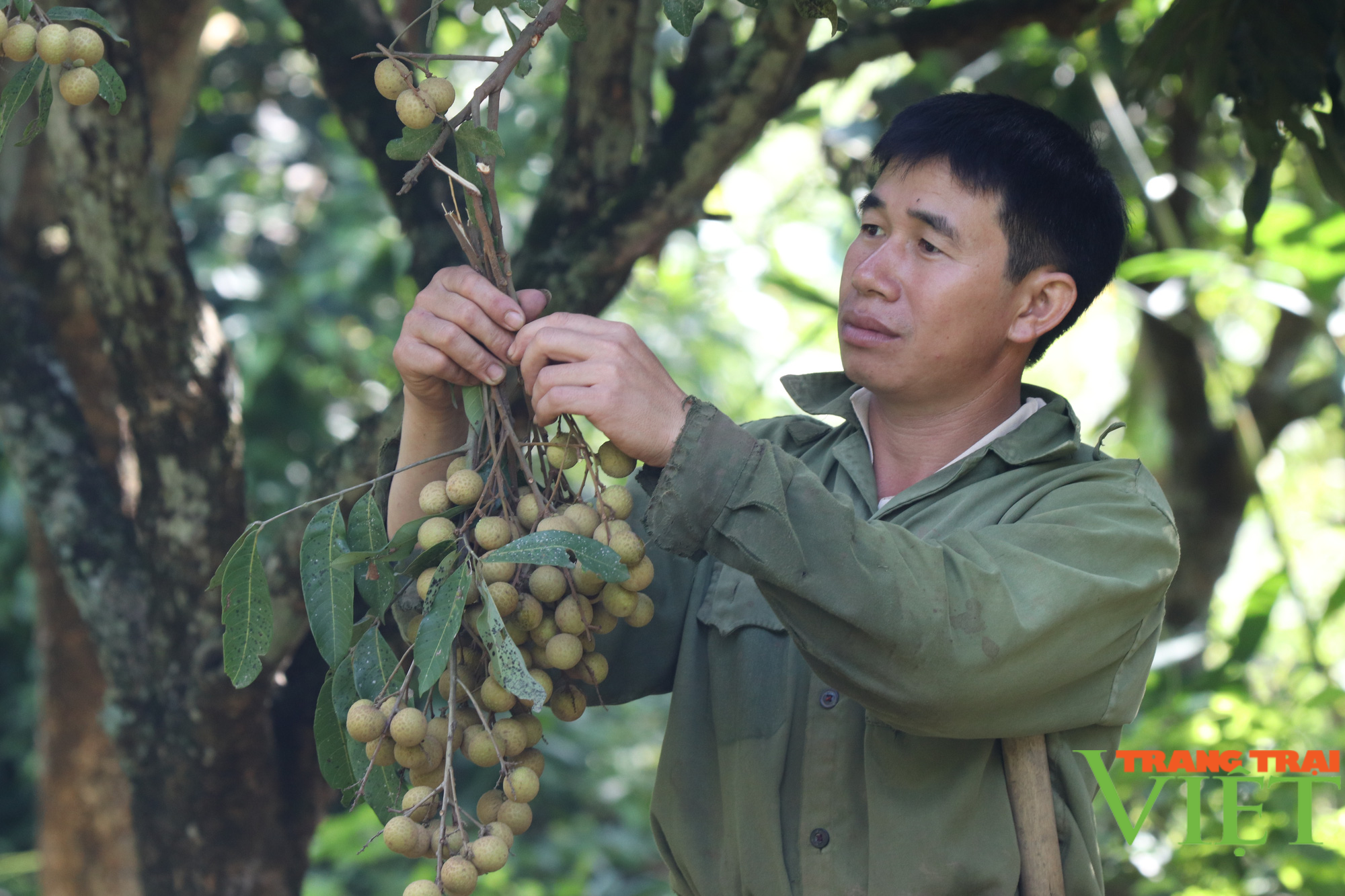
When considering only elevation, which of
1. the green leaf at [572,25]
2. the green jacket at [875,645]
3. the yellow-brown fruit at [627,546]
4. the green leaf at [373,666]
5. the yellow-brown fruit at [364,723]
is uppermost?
the green leaf at [572,25]

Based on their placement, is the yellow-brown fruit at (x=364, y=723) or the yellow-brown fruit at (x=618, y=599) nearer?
the yellow-brown fruit at (x=364, y=723)

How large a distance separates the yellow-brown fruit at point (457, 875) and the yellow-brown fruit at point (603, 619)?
241mm

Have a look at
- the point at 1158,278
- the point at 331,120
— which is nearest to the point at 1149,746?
the point at 1158,278

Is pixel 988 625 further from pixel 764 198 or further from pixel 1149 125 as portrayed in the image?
pixel 764 198

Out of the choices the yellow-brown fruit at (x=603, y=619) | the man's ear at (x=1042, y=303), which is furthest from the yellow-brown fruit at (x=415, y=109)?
the man's ear at (x=1042, y=303)

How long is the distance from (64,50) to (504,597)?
1.93ft

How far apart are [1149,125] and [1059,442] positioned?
243 cm

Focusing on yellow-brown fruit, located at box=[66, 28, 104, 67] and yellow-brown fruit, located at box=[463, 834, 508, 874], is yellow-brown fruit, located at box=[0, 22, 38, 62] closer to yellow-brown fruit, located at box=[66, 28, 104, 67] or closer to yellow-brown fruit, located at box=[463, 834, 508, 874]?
yellow-brown fruit, located at box=[66, 28, 104, 67]

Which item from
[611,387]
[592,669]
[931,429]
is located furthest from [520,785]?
[931,429]

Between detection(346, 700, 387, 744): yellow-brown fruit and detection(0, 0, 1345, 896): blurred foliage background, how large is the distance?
100 centimetres

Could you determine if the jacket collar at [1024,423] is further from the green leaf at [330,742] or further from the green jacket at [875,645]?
the green leaf at [330,742]

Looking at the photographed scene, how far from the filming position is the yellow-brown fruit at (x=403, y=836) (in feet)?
3.16

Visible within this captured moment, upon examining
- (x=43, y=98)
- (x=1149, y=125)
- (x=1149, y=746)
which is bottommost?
(x=1149, y=746)

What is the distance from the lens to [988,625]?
3.24 ft
